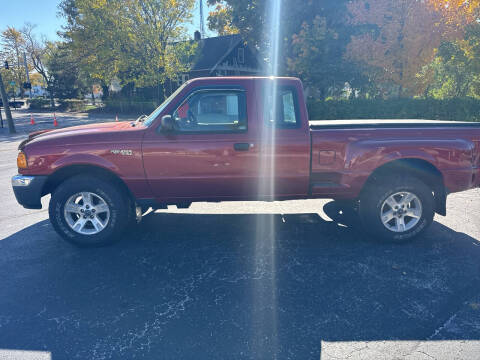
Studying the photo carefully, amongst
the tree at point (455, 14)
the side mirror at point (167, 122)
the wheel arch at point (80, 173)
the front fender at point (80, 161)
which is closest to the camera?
the side mirror at point (167, 122)

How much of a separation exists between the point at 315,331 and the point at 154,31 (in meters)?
30.5

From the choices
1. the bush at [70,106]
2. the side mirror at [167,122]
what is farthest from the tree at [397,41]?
the bush at [70,106]

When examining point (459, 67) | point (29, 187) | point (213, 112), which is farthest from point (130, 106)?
point (213, 112)

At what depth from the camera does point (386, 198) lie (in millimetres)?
4270

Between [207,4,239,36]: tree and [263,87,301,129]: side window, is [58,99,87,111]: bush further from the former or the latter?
[263,87,301,129]: side window

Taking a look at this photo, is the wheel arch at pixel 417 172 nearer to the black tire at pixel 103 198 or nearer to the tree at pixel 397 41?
the black tire at pixel 103 198

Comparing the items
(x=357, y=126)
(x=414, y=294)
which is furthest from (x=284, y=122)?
(x=414, y=294)

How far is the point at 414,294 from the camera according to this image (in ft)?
10.5

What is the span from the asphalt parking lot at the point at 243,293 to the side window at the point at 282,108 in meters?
1.55

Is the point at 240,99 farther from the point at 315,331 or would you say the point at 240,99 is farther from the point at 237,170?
the point at 315,331

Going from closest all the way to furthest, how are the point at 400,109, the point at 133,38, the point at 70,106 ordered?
1. the point at 400,109
2. the point at 133,38
3. the point at 70,106

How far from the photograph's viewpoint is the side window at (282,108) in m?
4.14

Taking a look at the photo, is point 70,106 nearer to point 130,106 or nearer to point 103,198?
point 130,106

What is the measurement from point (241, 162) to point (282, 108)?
2.86ft
